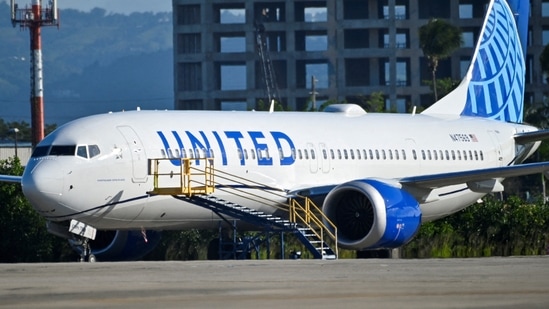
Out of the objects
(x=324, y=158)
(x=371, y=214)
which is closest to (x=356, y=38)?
(x=324, y=158)

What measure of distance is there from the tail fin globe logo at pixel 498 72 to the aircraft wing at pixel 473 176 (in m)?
7.69

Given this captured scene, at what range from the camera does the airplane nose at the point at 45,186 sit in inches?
1142

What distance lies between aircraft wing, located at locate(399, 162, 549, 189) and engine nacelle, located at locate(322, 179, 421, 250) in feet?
4.46

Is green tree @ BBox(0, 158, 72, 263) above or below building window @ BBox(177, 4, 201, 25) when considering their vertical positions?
below

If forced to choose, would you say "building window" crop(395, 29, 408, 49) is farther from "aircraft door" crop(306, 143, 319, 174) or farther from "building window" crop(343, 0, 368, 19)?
"aircraft door" crop(306, 143, 319, 174)

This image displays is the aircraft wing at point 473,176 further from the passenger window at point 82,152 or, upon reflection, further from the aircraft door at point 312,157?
the passenger window at point 82,152

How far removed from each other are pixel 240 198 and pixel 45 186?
202 inches

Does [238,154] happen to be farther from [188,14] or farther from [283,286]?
[188,14]

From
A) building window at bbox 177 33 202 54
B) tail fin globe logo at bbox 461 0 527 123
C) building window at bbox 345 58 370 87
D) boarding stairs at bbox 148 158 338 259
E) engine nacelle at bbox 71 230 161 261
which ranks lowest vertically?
engine nacelle at bbox 71 230 161 261

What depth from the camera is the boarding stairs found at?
30750 millimetres

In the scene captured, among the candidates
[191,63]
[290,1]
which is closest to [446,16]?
[290,1]

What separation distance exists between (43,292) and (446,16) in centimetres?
10953

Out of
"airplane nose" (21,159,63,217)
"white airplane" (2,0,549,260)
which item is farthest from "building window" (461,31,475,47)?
"airplane nose" (21,159,63,217)

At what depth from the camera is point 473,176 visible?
33.7 metres
